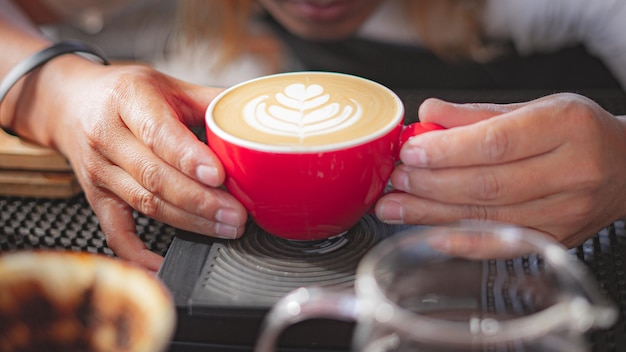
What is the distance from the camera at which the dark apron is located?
1531mm

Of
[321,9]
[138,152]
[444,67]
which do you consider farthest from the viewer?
[444,67]

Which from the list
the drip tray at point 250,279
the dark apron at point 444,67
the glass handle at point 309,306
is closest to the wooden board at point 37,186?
the drip tray at point 250,279

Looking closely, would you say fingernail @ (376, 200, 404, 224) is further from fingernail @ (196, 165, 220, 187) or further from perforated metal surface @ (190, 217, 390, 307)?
fingernail @ (196, 165, 220, 187)

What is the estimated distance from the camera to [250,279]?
21.9 inches

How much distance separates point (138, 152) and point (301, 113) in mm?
189

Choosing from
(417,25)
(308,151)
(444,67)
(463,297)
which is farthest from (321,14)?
(463,297)

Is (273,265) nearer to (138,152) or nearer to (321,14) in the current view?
(138,152)

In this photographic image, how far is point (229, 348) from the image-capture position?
534 millimetres

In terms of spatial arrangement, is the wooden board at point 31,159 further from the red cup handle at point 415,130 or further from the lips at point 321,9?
the lips at point 321,9

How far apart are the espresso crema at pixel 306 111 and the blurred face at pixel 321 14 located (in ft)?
1.79

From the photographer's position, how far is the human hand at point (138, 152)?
0.61 meters

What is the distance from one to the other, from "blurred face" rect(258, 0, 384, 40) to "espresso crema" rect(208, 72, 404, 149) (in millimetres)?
545

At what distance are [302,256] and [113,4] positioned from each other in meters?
1.61

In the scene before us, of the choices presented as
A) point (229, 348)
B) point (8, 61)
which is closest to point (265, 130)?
point (229, 348)
